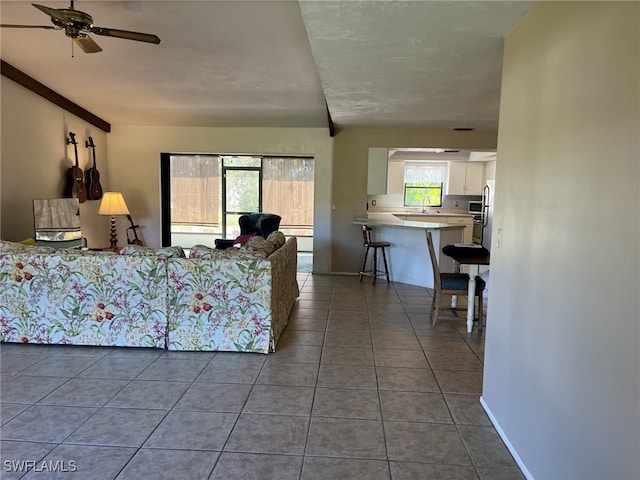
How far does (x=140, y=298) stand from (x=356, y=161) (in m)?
4.13

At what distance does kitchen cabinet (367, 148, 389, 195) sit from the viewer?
6.36 m

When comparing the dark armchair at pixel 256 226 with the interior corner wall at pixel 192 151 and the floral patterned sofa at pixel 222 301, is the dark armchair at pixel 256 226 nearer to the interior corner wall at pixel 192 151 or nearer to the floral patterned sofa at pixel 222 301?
the interior corner wall at pixel 192 151

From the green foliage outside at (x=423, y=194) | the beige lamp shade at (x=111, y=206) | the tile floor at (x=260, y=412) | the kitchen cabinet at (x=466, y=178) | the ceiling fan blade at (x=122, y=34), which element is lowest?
the tile floor at (x=260, y=412)

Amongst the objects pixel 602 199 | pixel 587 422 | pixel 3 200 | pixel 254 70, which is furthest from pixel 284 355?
pixel 3 200

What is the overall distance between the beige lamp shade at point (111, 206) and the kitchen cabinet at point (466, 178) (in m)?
6.32

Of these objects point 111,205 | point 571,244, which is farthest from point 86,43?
point 571,244

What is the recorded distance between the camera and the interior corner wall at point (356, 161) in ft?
20.4

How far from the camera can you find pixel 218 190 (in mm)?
9164

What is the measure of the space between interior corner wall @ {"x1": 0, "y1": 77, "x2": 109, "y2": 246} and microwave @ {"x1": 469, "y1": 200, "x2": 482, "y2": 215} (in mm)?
7163

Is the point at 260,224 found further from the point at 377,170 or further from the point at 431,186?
the point at 431,186

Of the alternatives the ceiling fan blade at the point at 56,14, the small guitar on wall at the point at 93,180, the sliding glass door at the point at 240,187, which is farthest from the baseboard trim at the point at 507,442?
the sliding glass door at the point at 240,187

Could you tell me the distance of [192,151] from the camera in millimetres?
6684

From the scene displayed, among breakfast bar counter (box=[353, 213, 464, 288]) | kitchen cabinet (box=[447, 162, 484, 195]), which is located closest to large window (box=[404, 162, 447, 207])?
kitchen cabinet (box=[447, 162, 484, 195])

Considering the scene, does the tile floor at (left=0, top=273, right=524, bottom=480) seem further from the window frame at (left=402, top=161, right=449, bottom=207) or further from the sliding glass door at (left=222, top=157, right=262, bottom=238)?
the sliding glass door at (left=222, top=157, right=262, bottom=238)
